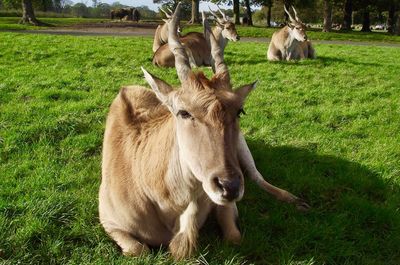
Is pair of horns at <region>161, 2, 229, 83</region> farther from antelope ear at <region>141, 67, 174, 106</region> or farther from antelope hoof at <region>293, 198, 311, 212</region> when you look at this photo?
antelope hoof at <region>293, 198, 311, 212</region>

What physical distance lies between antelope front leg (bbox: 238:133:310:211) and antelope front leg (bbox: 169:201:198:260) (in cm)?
138

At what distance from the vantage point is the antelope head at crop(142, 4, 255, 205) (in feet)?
8.75

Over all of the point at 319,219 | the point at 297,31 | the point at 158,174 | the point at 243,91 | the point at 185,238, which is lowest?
the point at 319,219

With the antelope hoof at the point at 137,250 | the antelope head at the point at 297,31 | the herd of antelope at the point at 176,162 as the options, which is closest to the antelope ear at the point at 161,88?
the herd of antelope at the point at 176,162

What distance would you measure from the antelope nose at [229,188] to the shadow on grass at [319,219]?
1047 millimetres

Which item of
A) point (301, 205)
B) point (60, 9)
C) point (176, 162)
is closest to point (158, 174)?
point (176, 162)

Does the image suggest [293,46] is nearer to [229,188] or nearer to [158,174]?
[158,174]

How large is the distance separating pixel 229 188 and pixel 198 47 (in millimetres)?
10384

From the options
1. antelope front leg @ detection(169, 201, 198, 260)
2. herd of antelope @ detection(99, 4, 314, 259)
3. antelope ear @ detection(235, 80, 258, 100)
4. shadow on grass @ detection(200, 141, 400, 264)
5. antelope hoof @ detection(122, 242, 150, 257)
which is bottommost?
shadow on grass @ detection(200, 141, 400, 264)

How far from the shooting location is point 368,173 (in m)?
5.23

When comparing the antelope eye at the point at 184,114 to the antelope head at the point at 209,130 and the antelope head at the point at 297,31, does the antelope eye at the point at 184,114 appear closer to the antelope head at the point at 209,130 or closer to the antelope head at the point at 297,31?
the antelope head at the point at 209,130

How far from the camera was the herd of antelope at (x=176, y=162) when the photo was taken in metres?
2.80

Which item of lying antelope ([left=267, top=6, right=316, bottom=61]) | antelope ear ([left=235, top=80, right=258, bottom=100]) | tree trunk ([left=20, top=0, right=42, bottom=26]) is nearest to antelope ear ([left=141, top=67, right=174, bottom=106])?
antelope ear ([left=235, top=80, right=258, bottom=100])

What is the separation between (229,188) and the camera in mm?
2607
